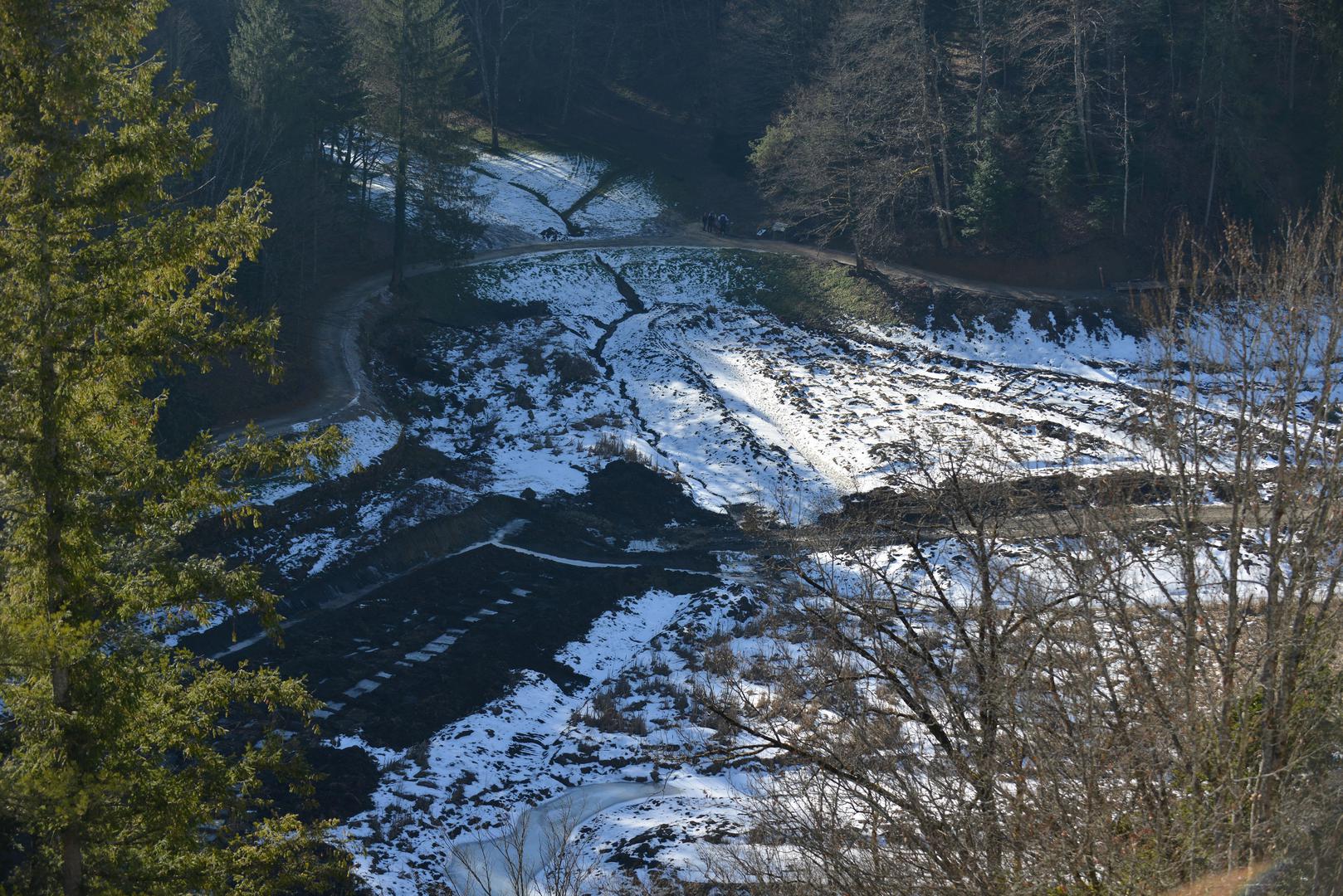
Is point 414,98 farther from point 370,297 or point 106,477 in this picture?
point 106,477

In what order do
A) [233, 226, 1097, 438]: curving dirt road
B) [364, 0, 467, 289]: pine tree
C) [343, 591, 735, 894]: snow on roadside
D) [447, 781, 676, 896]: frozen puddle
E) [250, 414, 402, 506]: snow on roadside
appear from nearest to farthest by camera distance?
[447, 781, 676, 896]: frozen puddle < [343, 591, 735, 894]: snow on roadside < [250, 414, 402, 506]: snow on roadside < [233, 226, 1097, 438]: curving dirt road < [364, 0, 467, 289]: pine tree

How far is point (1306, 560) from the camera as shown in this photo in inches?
361

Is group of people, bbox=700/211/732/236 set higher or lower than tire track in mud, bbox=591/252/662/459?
higher

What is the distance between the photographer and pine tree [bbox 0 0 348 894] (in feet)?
25.7

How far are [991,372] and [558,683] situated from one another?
21705mm

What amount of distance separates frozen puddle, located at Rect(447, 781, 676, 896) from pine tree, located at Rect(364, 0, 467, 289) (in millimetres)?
26854

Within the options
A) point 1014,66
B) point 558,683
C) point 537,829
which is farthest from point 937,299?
point 537,829

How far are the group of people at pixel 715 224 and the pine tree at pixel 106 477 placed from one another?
135 ft

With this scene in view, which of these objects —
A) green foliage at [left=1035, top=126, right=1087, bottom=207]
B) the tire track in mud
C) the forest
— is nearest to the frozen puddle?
the forest

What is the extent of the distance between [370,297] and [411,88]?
7576 mm

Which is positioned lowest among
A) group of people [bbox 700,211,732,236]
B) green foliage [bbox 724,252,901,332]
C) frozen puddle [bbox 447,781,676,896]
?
frozen puddle [bbox 447,781,676,896]

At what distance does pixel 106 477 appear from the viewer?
27.3ft

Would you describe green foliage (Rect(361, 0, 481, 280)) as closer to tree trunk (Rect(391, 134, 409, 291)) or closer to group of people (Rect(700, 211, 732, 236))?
tree trunk (Rect(391, 134, 409, 291))

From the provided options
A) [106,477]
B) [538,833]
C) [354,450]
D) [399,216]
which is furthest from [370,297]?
[106,477]
